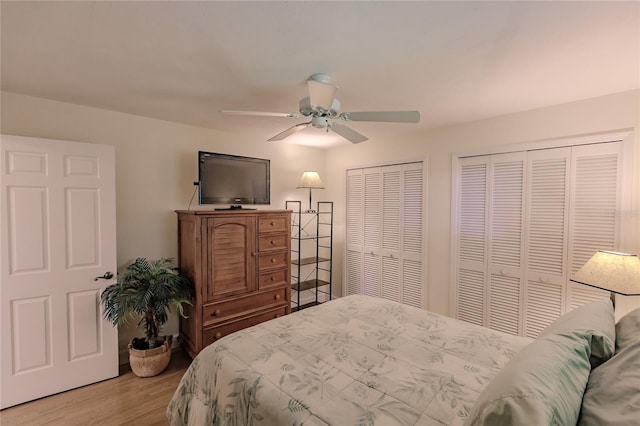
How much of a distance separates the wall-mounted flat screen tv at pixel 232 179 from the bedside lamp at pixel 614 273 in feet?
9.84

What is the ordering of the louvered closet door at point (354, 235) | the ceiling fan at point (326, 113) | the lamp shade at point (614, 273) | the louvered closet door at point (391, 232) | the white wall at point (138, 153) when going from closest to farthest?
the ceiling fan at point (326, 113), the lamp shade at point (614, 273), the white wall at point (138, 153), the louvered closet door at point (391, 232), the louvered closet door at point (354, 235)

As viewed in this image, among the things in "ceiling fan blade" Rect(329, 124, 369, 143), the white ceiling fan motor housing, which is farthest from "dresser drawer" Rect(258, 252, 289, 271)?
the white ceiling fan motor housing

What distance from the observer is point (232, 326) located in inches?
117

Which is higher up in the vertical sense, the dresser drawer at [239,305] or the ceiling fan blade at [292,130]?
the ceiling fan blade at [292,130]

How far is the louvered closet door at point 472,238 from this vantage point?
2998 mm

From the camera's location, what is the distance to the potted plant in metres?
2.47

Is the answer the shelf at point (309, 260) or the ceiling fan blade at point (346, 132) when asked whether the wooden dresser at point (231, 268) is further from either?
the ceiling fan blade at point (346, 132)

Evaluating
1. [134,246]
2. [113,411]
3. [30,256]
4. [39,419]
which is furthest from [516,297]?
[30,256]

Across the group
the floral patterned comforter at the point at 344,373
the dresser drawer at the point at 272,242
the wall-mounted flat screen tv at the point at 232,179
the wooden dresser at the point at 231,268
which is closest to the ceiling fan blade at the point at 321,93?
the floral patterned comforter at the point at 344,373

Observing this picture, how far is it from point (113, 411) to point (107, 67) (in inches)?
96.6

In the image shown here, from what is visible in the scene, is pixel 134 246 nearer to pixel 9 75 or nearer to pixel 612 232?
pixel 9 75

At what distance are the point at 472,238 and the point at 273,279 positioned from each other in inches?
87.1

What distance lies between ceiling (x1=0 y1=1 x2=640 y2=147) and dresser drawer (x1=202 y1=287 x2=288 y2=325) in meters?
1.89

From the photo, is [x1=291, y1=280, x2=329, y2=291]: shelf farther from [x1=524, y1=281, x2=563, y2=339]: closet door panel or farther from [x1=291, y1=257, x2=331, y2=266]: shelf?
[x1=524, y1=281, x2=563, y2=339]: closet door panel
